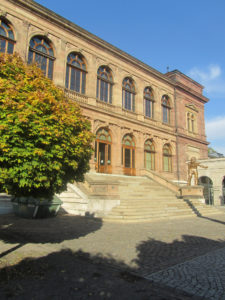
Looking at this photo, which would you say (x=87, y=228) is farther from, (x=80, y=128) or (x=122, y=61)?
(x=122, y=61)

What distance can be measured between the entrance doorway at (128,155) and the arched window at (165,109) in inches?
252

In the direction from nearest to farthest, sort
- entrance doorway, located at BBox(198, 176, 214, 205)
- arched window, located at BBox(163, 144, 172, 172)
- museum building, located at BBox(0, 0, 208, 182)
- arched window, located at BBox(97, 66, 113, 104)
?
museum building, located at BBox(0, 0, 208, 182)
arched window, located at BBox(97, 66, 113, 104)
arched window, located at BBox(163, 144, 172, 172)
entrance doorway, located at BBox(198, 176, 214, 205)

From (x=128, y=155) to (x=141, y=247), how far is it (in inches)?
610

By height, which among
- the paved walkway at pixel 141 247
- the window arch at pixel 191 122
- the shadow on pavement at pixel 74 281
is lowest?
the shadow on pavement at pixel 74 281

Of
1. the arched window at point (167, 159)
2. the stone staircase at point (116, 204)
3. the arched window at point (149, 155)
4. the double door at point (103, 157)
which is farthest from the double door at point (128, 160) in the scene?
the stone staircase at point (116, 204)

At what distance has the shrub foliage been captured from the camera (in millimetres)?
4656

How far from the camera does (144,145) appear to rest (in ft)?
76.8

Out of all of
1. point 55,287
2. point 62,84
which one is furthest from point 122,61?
point 55,287

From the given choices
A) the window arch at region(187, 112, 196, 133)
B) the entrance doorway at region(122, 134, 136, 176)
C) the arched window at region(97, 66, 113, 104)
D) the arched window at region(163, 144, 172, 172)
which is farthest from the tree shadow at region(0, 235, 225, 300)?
the window arch at region(187, 112, 196, 133)

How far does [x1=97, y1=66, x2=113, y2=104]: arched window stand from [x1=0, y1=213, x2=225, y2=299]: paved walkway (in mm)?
13352

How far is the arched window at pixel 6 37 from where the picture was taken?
50.6ft

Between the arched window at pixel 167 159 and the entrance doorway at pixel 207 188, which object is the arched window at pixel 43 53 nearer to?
the arched window at pixel 167 159

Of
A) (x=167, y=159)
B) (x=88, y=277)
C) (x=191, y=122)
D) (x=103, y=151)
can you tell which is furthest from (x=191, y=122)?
(x=88, y=277)

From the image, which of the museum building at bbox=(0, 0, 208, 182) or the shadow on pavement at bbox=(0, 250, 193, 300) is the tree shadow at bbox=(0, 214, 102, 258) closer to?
the shadow on pavement at bbox=(0, 250, 193, 300)
